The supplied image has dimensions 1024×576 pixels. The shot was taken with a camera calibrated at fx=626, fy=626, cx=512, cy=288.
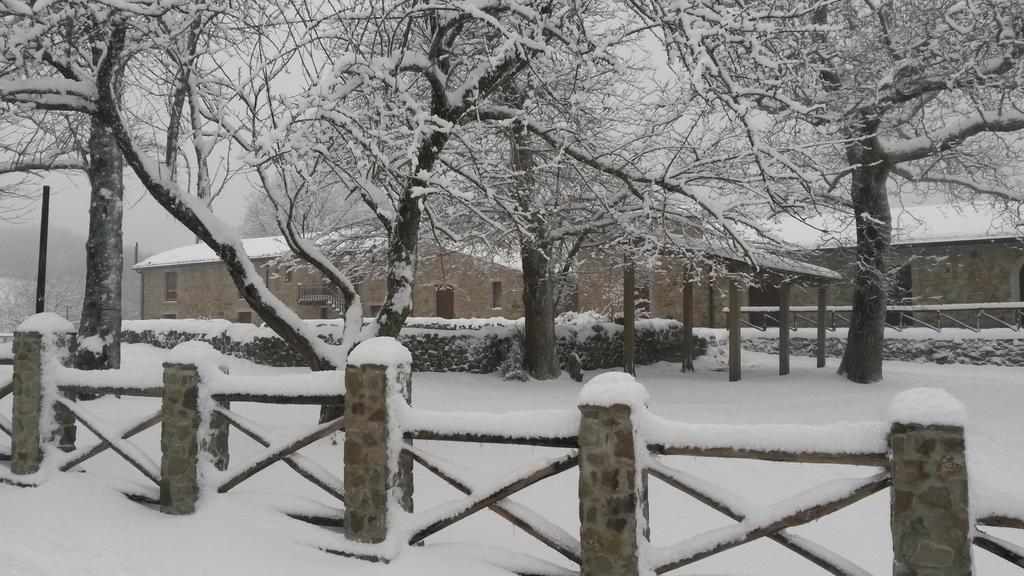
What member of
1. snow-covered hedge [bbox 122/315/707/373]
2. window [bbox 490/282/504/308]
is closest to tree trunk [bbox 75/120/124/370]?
snow-covered hedge [bbox 122/315/707/373]

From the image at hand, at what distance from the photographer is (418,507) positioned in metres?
5.47

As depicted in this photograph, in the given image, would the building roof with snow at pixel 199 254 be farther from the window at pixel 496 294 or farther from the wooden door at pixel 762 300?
the wooden door at pixel 762 300

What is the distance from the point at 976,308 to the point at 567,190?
15244mm

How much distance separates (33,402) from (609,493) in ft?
16.2

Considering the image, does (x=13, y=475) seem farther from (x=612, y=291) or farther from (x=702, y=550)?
(x=612, y=291)

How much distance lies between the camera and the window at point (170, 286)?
33094 millimetres

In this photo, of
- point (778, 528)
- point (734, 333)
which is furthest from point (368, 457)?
point (734, 333)

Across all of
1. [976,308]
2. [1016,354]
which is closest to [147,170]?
[1016,354]

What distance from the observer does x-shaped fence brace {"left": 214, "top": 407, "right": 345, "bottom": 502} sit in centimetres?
398

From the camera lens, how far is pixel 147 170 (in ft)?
19.9

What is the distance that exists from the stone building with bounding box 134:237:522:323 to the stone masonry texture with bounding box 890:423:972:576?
2249 centimetres

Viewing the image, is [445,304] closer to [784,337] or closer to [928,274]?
[784,337]

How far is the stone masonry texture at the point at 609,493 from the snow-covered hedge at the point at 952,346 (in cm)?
1833

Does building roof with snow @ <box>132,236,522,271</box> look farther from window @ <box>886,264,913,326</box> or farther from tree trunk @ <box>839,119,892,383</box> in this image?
window @ <box>886,264,913,326</box>
